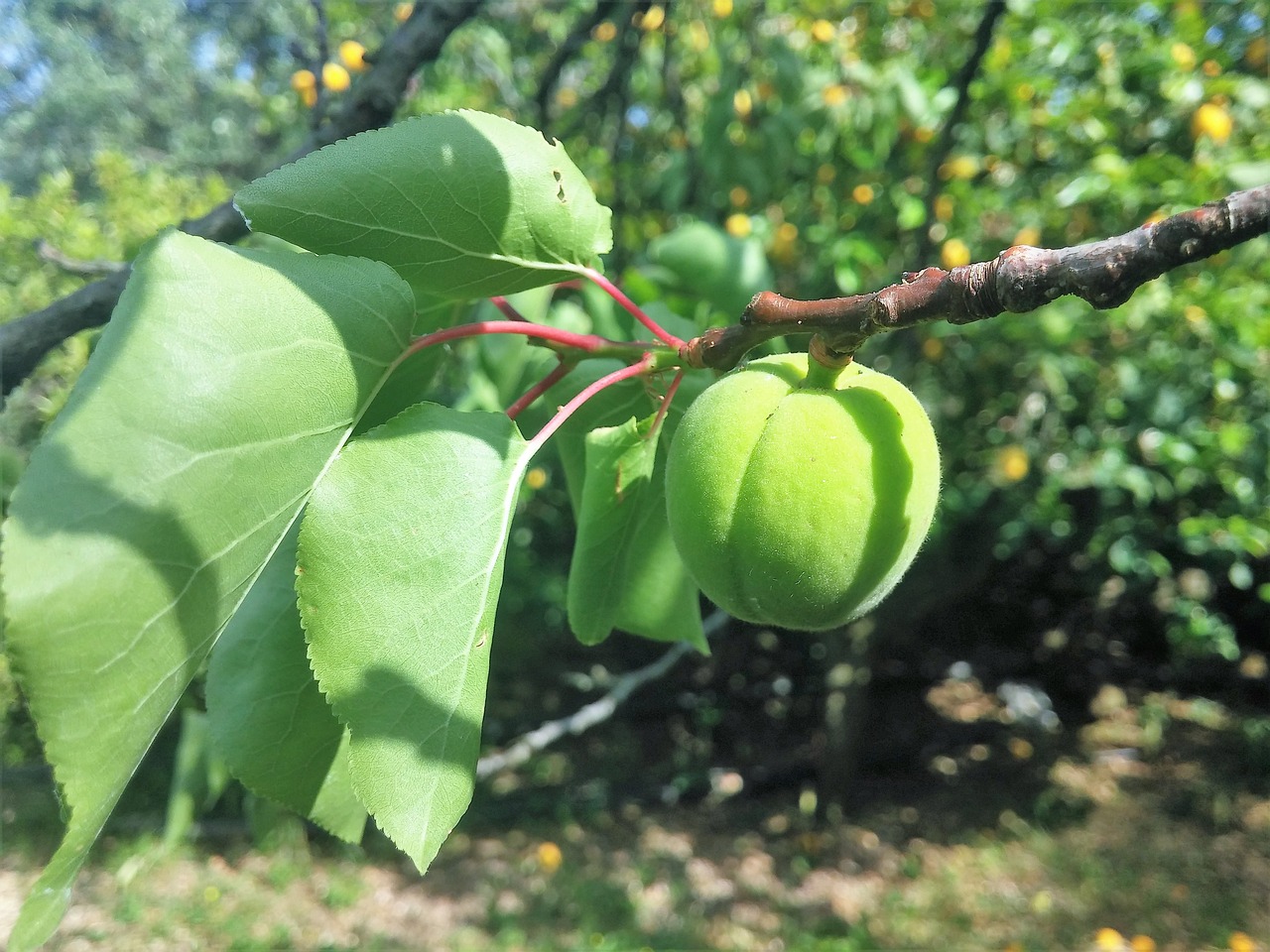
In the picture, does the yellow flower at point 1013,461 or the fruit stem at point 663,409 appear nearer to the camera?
the fruit stem at point 663,409

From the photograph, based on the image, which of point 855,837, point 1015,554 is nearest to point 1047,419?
point 1015,554

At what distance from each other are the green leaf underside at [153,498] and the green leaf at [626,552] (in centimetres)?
29

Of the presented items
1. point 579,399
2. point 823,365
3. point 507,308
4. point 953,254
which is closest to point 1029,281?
point 823,365

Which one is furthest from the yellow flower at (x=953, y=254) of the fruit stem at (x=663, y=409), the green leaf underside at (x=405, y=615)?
the green leaf underside at (x=405, y=615)

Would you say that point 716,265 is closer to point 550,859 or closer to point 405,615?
point 405,615

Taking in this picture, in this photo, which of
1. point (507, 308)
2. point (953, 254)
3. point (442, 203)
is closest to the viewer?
point (442, 203)

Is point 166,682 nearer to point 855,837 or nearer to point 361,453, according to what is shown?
point 361,453

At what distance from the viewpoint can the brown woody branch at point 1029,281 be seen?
0.51m

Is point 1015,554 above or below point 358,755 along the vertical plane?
below

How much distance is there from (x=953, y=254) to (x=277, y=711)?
269 cm

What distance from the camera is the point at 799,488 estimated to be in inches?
28.9

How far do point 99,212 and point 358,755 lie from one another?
13.5 feet

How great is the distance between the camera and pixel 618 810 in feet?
14.5

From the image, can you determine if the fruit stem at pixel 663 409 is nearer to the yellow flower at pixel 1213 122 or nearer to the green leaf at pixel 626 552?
the green leaf at pixel 626 552
